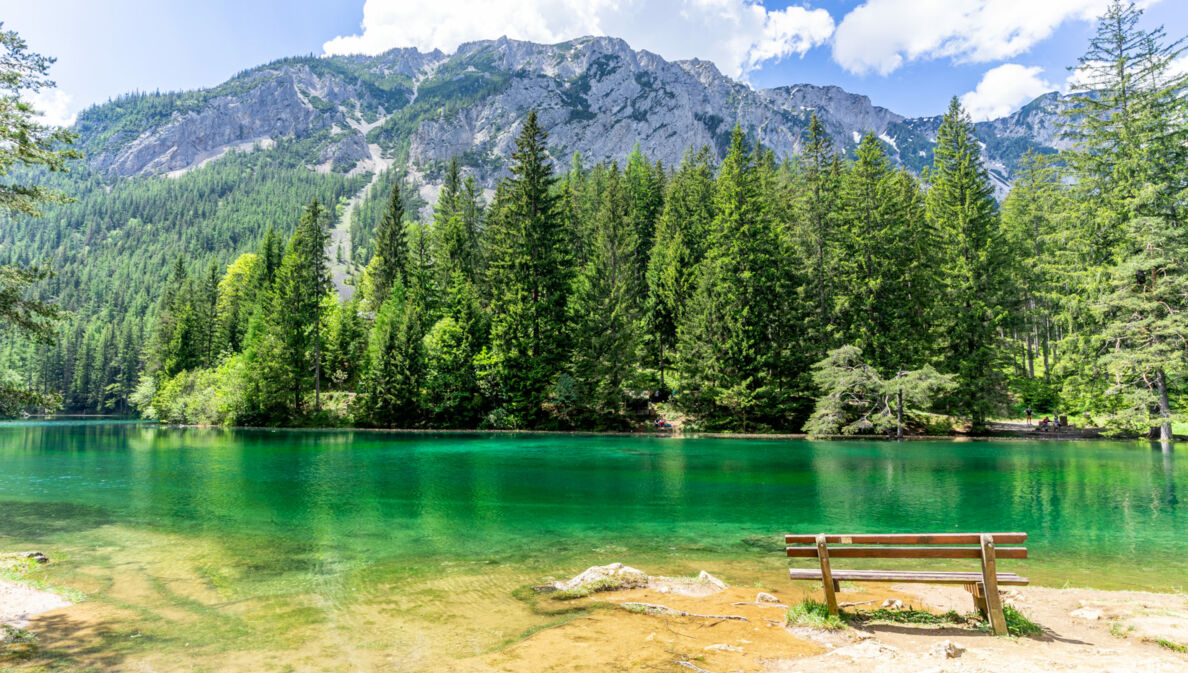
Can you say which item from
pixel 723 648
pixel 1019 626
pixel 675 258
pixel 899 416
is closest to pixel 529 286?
pixel 675 258

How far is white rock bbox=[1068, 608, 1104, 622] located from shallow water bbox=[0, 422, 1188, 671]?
93.5 inches

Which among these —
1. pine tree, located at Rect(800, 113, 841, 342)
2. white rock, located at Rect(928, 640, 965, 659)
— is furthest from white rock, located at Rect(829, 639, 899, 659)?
pine tree, located at Rect(800, 113, 841, 342)

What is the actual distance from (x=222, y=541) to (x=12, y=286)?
6.92 metres

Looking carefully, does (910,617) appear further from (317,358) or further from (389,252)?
(389,252)

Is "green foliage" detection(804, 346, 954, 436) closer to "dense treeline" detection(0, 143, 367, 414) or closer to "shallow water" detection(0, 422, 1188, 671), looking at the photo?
"shallow water" detection(0, 422, 1188, 671)

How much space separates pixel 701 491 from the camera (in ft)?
56.9

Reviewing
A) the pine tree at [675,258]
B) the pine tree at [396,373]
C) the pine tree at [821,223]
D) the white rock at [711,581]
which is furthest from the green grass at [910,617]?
the pine tree at [396,373]

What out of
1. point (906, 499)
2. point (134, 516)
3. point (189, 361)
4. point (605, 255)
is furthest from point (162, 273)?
point (906, 499)

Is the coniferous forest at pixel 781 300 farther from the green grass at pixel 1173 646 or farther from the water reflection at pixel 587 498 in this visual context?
the green grass at pixel 1173 646

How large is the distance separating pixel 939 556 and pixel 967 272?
1545 inches

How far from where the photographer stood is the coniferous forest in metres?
32.0

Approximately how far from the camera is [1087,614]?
658cm

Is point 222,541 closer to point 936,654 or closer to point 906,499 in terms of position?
point 936,654

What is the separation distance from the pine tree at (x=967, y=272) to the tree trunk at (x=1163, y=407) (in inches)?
288
